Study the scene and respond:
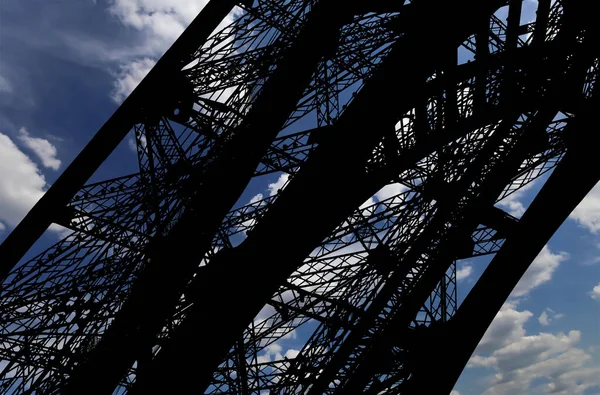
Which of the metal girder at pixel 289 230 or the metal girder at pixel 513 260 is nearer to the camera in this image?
the metal girder at pixel 289 230

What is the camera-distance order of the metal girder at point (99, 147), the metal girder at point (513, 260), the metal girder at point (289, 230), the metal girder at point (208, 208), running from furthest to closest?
the metal girder at point (99, 147), the metal girder at point (513, 260), the metal girder at point (208, 208), the metal girder at point (289, 230)

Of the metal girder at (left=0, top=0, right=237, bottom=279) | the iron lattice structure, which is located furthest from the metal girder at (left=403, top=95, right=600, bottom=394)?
Result: the metal girder at (left=0, top=0, right=237, bottom=279)

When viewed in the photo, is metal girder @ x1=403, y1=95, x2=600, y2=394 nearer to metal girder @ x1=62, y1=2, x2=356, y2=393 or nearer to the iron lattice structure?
the iron lattice structure

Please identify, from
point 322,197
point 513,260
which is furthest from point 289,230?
point 513,260

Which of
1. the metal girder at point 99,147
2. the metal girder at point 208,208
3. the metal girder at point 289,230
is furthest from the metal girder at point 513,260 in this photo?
the metal girder at point 99,147

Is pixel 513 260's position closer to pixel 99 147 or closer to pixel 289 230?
pixel 289 230

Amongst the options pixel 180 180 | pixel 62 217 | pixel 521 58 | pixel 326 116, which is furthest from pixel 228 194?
→ pixel 521 58

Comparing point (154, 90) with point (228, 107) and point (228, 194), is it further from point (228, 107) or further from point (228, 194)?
point (228, 194)

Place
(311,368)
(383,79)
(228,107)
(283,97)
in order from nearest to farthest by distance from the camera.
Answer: (383,79) < (283,97) < (311,368) < (228,107)

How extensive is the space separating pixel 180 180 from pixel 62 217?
2.61m

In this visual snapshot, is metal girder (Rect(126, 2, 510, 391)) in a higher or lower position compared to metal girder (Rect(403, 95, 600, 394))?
lower

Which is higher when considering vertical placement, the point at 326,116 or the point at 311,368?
the point at 326,116

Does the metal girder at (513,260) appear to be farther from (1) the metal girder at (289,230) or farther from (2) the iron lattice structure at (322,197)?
(1) the metal girder at (289,230)

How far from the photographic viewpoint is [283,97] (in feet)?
29.8
